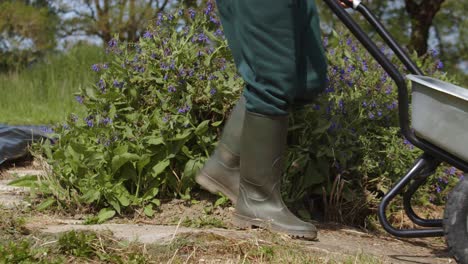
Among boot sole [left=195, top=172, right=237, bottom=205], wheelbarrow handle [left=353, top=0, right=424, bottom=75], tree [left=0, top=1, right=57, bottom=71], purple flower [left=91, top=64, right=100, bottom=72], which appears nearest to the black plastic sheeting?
purple flower [left=91, top=64, right=100, bottom=72]

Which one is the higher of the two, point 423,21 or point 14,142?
point 423,21

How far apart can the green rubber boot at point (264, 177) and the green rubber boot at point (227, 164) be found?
19cm

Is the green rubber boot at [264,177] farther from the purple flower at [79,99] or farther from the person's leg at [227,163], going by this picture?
the purple flower at [79,99]

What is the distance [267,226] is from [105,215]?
727mm

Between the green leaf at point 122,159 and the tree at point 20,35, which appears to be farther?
the tree at point 20,35

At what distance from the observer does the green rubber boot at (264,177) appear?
2.62 metres

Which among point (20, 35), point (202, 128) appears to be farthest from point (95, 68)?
point (20, 35)

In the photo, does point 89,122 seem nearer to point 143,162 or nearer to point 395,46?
point 143,162

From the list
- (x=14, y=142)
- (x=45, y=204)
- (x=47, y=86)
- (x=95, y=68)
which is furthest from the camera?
(x=47, y=86)

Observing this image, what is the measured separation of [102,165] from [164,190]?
315mm

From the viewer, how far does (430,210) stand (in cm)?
357

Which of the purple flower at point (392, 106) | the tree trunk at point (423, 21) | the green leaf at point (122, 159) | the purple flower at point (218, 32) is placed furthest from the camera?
the tree trunk at point (423, 21)

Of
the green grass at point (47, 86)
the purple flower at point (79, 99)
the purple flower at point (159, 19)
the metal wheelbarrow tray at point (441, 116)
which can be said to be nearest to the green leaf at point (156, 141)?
the purple flower at point (79, 99)

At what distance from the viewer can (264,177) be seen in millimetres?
2676
